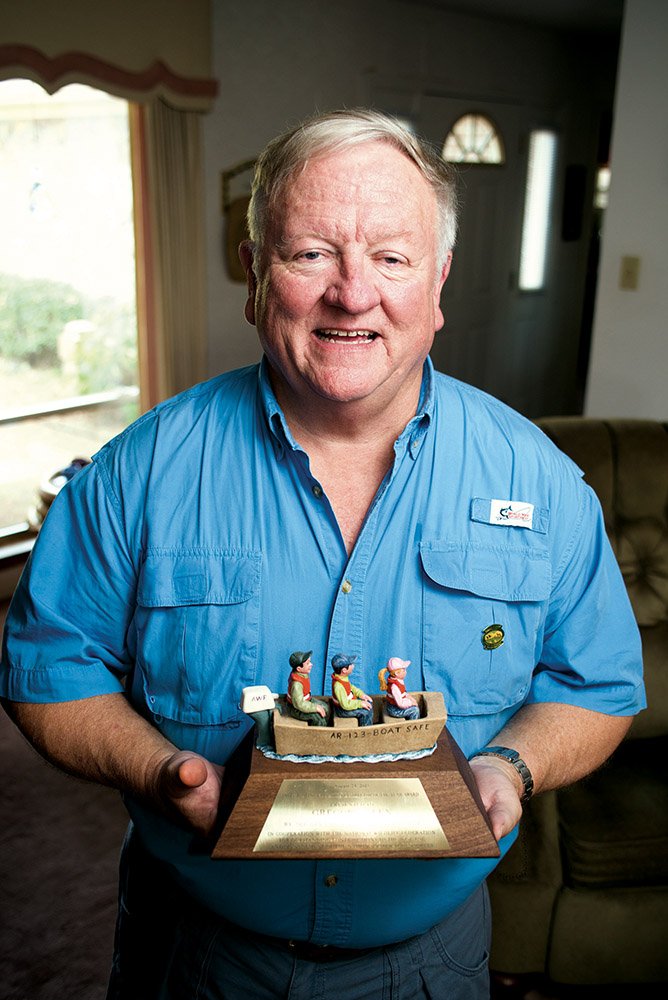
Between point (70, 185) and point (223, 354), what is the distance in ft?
3.79

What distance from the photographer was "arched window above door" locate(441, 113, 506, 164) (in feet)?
18.9

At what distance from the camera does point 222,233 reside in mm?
4703

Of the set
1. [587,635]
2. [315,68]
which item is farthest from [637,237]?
[587,635]

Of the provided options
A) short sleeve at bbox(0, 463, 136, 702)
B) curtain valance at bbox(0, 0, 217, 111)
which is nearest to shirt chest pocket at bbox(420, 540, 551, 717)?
short sleeve at bbox(0, 463, 136, 702)

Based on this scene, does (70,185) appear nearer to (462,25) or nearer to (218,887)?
(462,25)

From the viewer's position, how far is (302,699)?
1003 millimetres

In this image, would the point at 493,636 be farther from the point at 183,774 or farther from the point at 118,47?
the point at 118,47

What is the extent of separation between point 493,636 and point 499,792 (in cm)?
22

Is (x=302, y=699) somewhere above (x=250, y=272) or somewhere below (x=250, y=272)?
below

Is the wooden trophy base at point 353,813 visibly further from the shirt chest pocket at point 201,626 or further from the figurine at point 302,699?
the shirt chest pocket at point 201,626

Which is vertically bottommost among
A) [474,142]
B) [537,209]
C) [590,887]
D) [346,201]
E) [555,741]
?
[590,887]

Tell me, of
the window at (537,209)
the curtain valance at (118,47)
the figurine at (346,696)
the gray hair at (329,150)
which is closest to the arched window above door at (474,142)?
the window at (537,209)

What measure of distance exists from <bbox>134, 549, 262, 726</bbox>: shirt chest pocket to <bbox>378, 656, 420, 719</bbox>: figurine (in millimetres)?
208

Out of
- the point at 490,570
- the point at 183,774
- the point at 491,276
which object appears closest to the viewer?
the point at 183,774
